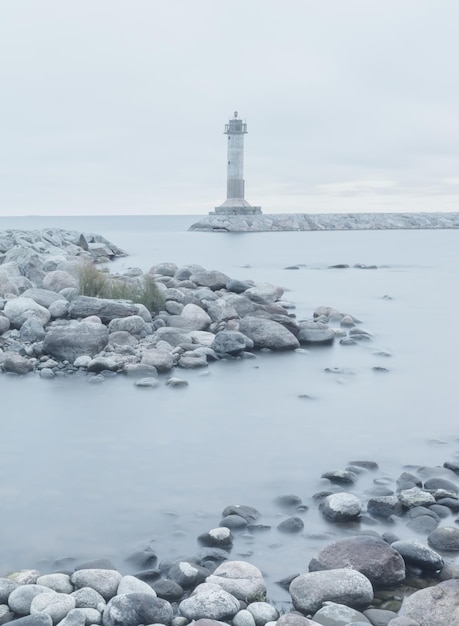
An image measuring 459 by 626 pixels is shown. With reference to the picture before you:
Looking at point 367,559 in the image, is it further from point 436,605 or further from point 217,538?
point 217,538

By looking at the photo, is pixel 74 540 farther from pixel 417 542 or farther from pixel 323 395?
pixel 323 395

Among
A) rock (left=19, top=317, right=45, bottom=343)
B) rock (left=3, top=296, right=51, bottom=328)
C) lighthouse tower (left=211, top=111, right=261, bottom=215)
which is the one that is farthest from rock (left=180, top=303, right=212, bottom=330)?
lighthouse tower (left=211, top=111, right=261, bottom=215)

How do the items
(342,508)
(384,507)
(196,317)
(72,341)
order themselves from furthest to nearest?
(196,317) < (72,341) < (384,507) < (342,508)

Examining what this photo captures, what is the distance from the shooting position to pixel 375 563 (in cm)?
480

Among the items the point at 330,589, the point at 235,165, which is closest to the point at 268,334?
the point at 330,589

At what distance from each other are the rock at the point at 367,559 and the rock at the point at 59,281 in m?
11.2

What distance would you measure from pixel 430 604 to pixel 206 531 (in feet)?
6.20

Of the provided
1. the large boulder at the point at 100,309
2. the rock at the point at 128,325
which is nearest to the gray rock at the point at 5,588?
the rock at the point at 128,325

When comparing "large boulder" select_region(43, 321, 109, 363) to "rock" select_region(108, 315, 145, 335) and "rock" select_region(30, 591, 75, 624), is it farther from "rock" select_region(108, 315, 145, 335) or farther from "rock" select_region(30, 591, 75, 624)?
"rock" select_region(30, 591, 75, 624)

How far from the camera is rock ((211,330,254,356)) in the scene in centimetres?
1194

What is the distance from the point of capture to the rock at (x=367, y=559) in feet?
15.7

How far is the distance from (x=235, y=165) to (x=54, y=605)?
64.1 metres

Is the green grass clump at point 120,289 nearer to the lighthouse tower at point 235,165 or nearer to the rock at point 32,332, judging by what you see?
the rock at point 32,332

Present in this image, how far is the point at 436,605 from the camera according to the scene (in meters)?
4.25
